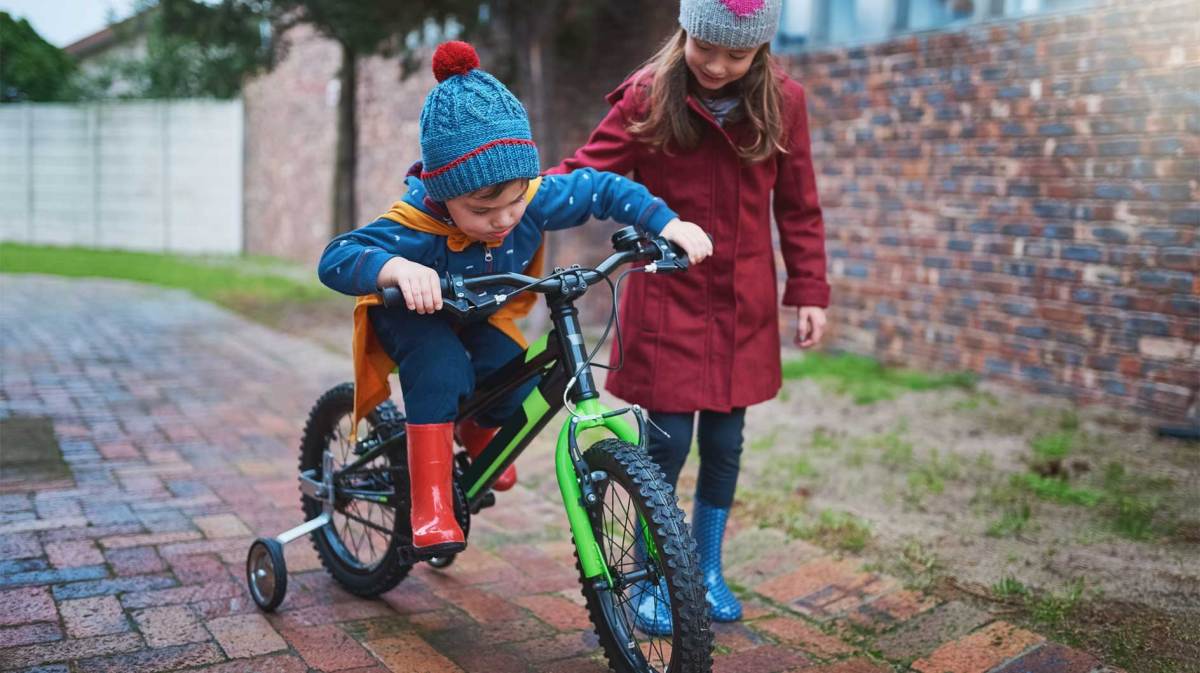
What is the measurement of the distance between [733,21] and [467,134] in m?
0.72

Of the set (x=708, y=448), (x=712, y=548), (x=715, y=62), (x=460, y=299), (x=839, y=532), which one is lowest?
(x=839, y=532)

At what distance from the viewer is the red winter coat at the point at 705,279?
2.87m

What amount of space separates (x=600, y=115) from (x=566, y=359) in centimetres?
663

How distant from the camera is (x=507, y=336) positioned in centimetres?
282

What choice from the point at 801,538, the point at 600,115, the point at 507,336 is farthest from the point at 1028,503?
the point at 600,115

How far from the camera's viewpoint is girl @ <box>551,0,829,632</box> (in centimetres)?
280

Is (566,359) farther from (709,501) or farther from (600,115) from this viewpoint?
(600,115)

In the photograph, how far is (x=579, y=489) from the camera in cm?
242

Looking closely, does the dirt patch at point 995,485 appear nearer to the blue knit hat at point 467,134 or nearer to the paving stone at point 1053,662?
the paving stone at point 1053,662

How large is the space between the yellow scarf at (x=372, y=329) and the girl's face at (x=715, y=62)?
51cm

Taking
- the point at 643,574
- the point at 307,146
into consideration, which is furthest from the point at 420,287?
the point at 307,146

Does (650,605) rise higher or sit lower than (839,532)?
higher

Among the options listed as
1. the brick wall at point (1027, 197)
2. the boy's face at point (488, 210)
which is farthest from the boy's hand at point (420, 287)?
the brick wall at point (1027, 197)

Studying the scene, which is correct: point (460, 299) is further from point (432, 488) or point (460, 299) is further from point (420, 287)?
point (432, 488)
